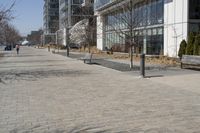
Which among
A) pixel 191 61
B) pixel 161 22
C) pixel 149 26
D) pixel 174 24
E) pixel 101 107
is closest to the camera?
pixel 101 107

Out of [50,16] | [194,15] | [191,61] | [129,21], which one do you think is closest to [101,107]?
[191,61]

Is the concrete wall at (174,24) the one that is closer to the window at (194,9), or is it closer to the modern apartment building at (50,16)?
the window at (194,9)

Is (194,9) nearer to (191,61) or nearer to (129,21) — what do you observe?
(129,21)

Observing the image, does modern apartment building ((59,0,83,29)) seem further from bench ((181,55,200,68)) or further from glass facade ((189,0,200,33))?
bench ((181,55,200,68))

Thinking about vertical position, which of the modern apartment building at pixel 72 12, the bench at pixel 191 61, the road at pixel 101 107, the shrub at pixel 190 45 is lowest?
the road at pixel 101 107

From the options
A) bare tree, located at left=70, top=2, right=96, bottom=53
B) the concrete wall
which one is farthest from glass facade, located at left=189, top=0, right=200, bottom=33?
bare tree, located at left=70, top=2, right=96, bottom=53

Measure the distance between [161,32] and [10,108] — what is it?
99.3 feet

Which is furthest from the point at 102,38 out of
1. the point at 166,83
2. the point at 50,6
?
the point at 50,6

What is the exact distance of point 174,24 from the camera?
36500 millimetres

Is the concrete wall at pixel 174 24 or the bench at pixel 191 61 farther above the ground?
the concrete wall at pixel 174 24

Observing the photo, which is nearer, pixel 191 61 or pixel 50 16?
pixel 191 61

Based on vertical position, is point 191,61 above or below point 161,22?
below

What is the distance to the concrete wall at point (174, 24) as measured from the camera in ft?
114

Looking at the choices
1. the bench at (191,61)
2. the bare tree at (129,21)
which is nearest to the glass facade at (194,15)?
the bare tree at (129,21)
